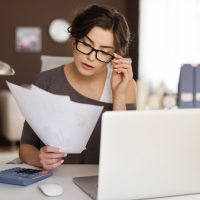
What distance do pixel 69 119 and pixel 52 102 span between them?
73mm

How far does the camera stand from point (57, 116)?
3.90 ft

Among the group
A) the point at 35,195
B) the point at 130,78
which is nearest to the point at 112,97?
the point at 130,78

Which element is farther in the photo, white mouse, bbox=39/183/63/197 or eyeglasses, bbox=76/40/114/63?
eyeglasses, bbox=76/40/114/63

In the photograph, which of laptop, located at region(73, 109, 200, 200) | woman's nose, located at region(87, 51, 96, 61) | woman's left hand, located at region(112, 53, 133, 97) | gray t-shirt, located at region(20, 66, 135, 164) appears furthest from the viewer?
gray t-shirt, located at region(20, 66, 135, 164)

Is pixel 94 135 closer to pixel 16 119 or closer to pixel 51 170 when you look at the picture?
pixel 51 170

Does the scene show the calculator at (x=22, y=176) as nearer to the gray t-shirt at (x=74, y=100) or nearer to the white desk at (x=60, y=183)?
the white desk at (x=60, y=183)

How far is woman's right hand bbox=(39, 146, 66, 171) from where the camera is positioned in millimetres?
1307

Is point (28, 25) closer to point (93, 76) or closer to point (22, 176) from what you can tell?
point (93, 76)

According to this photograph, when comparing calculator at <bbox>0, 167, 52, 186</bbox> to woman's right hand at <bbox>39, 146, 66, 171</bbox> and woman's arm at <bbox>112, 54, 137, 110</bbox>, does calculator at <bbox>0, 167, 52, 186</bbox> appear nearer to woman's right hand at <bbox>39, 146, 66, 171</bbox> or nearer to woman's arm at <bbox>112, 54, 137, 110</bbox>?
woman's right hand at <bbox>39, 146, 66, 171</bbox>

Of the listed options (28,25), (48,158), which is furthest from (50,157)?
(28,25)

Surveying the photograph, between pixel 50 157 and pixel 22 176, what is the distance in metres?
0.11

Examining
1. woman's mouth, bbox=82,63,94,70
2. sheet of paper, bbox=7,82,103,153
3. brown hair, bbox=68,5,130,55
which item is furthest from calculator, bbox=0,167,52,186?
brown hair, bbox=68,5,130,55

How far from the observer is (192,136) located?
108 cm

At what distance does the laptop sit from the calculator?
11.2 inches
